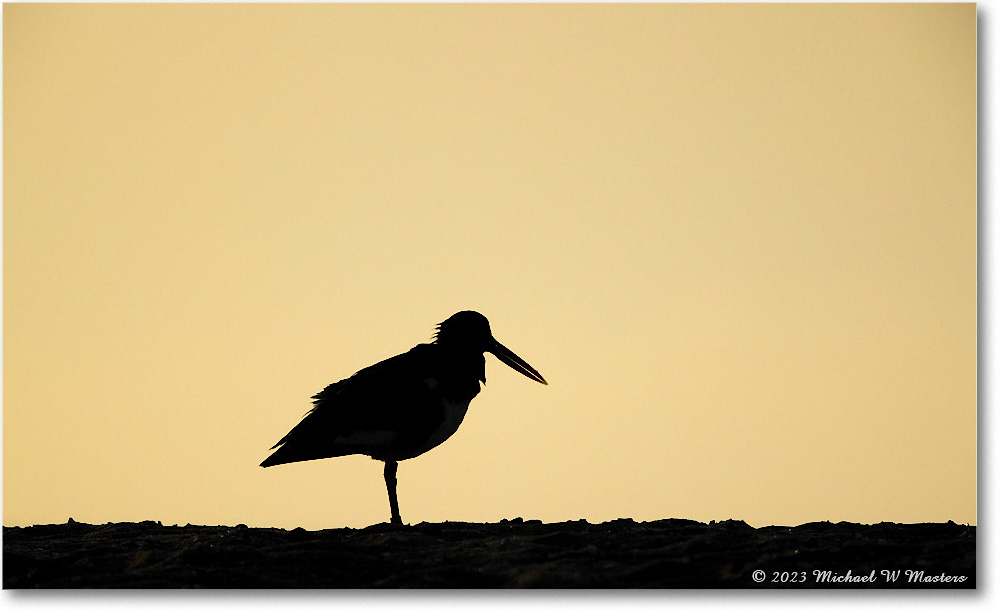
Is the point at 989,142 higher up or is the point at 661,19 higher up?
the point at 661,19

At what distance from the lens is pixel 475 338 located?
11320 mm

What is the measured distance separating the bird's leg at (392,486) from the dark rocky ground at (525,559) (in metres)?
1.22

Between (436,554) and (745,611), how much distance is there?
2.28 metres

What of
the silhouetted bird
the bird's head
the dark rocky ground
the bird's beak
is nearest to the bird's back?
the silhouetted bird

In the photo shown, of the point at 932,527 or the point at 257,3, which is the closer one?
the point at 932,527

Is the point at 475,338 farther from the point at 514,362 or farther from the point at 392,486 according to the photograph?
the point at 392,486

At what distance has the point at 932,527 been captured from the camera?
358 inches

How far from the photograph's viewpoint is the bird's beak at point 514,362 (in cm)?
1159

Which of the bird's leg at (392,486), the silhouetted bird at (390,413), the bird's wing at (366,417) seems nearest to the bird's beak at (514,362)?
the silhouetted bird at (390,413)

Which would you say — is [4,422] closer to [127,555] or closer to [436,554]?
[127,555]

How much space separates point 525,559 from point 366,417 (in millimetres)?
2465

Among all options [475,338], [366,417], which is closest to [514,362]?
[475,338]

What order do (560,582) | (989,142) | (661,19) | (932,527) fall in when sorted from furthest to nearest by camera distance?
(661,19) < (989,142) < (932,527) < (560,582)

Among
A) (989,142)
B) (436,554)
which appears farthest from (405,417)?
(989,142)
